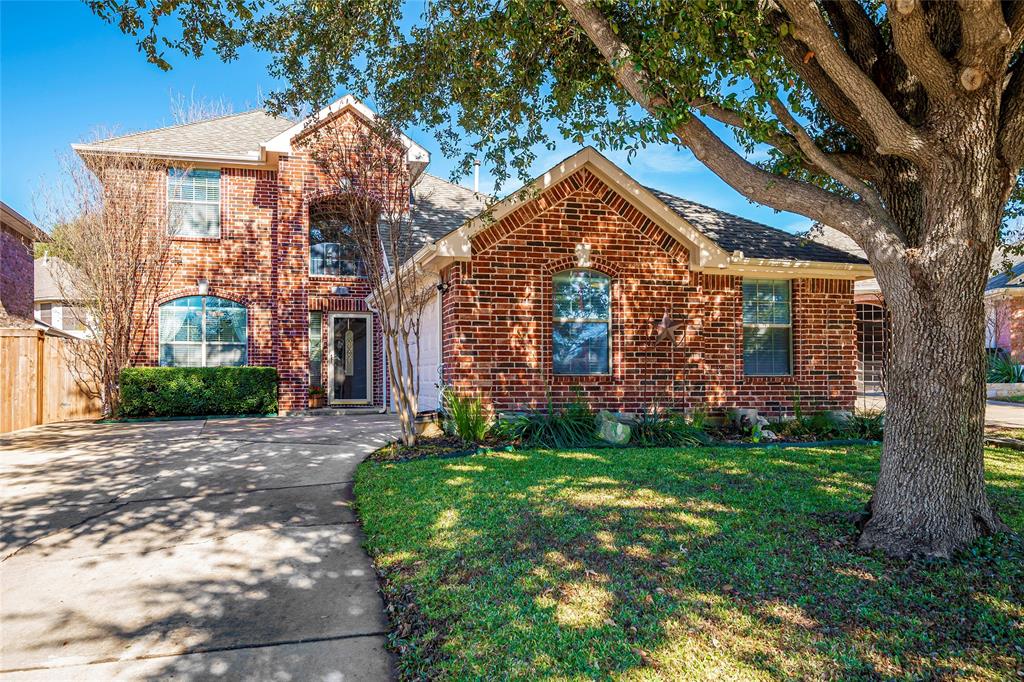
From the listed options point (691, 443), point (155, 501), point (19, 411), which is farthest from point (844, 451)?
point (19, 411)

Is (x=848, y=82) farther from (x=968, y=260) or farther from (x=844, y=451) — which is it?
(x=844, y=451)

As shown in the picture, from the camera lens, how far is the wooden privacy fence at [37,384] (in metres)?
10.7

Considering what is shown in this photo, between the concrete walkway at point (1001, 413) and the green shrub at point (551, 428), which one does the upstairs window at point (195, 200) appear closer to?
the green shrub at point (551, 428)

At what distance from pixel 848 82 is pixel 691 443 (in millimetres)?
5692

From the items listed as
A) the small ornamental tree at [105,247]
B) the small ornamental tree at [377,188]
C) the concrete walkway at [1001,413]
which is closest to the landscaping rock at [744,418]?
the concrete walkway at [1001,413]

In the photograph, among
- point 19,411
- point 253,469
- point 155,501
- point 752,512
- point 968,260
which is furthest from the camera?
point 19,411

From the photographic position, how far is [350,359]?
15695 millimetres

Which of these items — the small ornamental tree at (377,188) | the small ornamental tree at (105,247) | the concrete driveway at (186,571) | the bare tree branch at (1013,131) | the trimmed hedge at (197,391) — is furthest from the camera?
the trimmed hedge at (197,391)

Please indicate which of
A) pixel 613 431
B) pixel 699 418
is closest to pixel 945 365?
pixel 613 431

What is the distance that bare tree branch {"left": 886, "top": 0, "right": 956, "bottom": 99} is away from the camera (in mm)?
3771

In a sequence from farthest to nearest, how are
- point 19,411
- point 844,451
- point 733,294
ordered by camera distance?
point 19,411 < point 733,294 < point 844,451

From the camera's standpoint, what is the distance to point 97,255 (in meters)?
12.8

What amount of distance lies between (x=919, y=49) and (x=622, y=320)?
20.1 feet

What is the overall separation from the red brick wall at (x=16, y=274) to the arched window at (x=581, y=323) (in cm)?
1456
